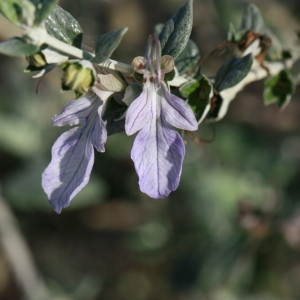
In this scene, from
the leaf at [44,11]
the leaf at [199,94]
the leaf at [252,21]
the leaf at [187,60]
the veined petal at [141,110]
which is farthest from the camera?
the leaf at [252,21]

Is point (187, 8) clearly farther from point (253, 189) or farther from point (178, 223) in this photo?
point (178, 223)

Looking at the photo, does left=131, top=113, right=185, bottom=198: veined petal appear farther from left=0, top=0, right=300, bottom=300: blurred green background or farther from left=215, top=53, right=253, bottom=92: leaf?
left=0, top=0, right=300, bottom=300: blurred green background

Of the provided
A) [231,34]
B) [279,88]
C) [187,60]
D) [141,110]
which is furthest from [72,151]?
[279,88]

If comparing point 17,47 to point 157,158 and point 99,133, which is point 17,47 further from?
point 157,158

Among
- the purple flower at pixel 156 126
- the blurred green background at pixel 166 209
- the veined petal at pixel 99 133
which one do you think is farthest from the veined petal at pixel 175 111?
the blurred green background at pixel 166 209

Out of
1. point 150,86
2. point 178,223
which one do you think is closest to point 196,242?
point 178,223

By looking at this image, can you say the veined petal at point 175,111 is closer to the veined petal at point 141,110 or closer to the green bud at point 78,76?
the veined petal at point 141,110
